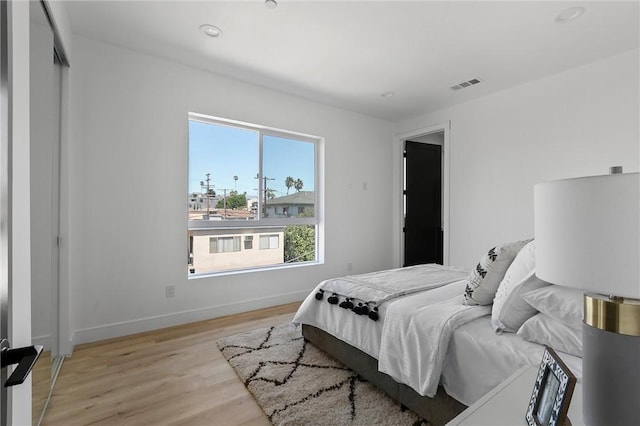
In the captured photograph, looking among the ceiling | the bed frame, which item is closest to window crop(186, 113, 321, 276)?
the ceiling

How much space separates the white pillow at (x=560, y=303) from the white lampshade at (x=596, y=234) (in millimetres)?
683

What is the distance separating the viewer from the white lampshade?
573 millimetres

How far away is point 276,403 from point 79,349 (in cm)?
188

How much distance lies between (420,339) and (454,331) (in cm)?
17

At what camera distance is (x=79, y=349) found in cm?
249

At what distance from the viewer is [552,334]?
1.23 metres

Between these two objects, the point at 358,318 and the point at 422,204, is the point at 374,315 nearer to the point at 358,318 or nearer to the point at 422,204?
the point at 358,318

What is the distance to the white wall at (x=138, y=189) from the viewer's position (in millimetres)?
2609

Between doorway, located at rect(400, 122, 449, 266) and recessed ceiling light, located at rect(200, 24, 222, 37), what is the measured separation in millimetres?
3153

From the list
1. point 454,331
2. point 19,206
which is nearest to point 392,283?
point 454,331

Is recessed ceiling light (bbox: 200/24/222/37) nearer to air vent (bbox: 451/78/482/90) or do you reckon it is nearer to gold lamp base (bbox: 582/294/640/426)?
air vent (bbox: 451/78/482/90)

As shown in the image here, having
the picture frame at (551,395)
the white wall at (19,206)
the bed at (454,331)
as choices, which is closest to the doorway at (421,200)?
the bed at (454,331)

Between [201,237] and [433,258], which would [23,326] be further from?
[433,258]

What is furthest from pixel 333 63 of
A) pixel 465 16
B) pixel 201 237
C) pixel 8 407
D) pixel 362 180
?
pixel 8 407
